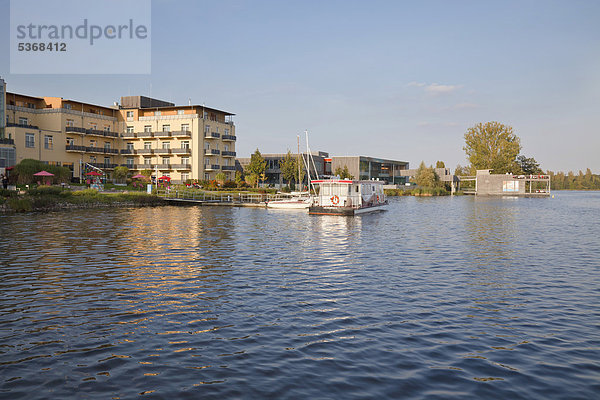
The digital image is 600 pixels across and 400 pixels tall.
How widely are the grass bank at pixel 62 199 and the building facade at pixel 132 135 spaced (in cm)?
2406

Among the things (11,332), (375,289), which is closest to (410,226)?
(375,289)

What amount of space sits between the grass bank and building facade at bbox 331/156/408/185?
79107 millimetres

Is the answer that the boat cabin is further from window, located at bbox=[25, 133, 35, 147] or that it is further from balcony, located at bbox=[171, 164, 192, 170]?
window, located at bbox=[25, 133, 35, 147]

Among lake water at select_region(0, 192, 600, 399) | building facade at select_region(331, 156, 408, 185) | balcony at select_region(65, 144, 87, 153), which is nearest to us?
lake water at select_region(0, 192, 600, 399)

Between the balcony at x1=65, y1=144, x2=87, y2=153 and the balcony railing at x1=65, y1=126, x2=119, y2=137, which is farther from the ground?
the balcony railing at x1=65, y1=126, x2=119, y2=137

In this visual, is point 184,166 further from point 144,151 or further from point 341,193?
point 341,193

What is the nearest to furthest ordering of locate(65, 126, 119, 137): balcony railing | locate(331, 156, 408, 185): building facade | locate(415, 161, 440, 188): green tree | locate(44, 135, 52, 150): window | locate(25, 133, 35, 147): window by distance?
locate(25, 133, 35, 147): window, locate(44, 135, 52, 150): window, locate(65, 126, 119, 137): balcony railing, locate(331, 156, 408, 185): building facade, locate(415, 161, 440, 188): green tree

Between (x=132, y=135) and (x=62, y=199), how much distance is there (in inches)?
1592

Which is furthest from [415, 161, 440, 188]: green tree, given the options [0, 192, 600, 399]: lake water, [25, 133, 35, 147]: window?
[0, 192, 600, 399]: lake water

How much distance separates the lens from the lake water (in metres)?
8.30

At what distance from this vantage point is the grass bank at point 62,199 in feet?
153

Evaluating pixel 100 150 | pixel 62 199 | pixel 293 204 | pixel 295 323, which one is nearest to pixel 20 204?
pixel 62 199

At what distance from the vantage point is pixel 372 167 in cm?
15012

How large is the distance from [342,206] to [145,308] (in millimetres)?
38182
